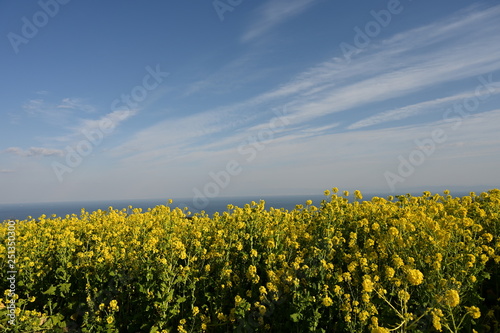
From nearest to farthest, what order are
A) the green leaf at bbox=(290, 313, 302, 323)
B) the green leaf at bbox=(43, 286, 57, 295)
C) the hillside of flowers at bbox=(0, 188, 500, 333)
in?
the green leaf at bbox=(290, 313, 302, 323) → the hillside of flowers at bbox=(0, 188, 500, 333) → the green leaf at bbox=(43, 286, 57, 295)

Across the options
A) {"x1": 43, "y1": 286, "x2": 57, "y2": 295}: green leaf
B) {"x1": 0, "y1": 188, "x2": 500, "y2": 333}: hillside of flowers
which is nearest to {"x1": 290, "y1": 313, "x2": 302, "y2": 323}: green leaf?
{"x1": 0, "y1": 188, "x2": 500, "y2": 333}: hillside of flowers

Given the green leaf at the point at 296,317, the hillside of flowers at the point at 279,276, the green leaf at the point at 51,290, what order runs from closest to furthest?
the green leaf at the point at 296,317 → the hillside of flowers at the point at 279,276 → the green leaf at the point at 51,290

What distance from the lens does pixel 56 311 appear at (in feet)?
19.9

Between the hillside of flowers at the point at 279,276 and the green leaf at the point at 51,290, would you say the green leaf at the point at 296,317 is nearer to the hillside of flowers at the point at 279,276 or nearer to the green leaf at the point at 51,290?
the hillside of flowers at the point at 279,276

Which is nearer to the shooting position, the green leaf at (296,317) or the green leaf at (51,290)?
the green leaf at (296,317)

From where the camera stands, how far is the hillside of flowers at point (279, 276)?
4.02 metres

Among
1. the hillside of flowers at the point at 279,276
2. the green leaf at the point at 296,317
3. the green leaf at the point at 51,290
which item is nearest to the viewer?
the green leaf at the point at 296,317

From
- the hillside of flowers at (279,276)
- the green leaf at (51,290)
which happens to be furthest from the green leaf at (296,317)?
→ the green leaf at (51,290)

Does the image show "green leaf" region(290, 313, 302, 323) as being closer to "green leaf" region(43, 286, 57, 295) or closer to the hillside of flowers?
the hillside of flowers

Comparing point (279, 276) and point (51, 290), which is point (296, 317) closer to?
point (279, 276)

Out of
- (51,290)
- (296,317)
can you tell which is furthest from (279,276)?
(51,290)

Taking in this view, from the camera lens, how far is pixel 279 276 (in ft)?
14.9

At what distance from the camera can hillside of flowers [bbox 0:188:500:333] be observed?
4.02m

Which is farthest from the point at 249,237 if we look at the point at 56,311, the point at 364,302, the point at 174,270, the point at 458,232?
the point at 56,311
